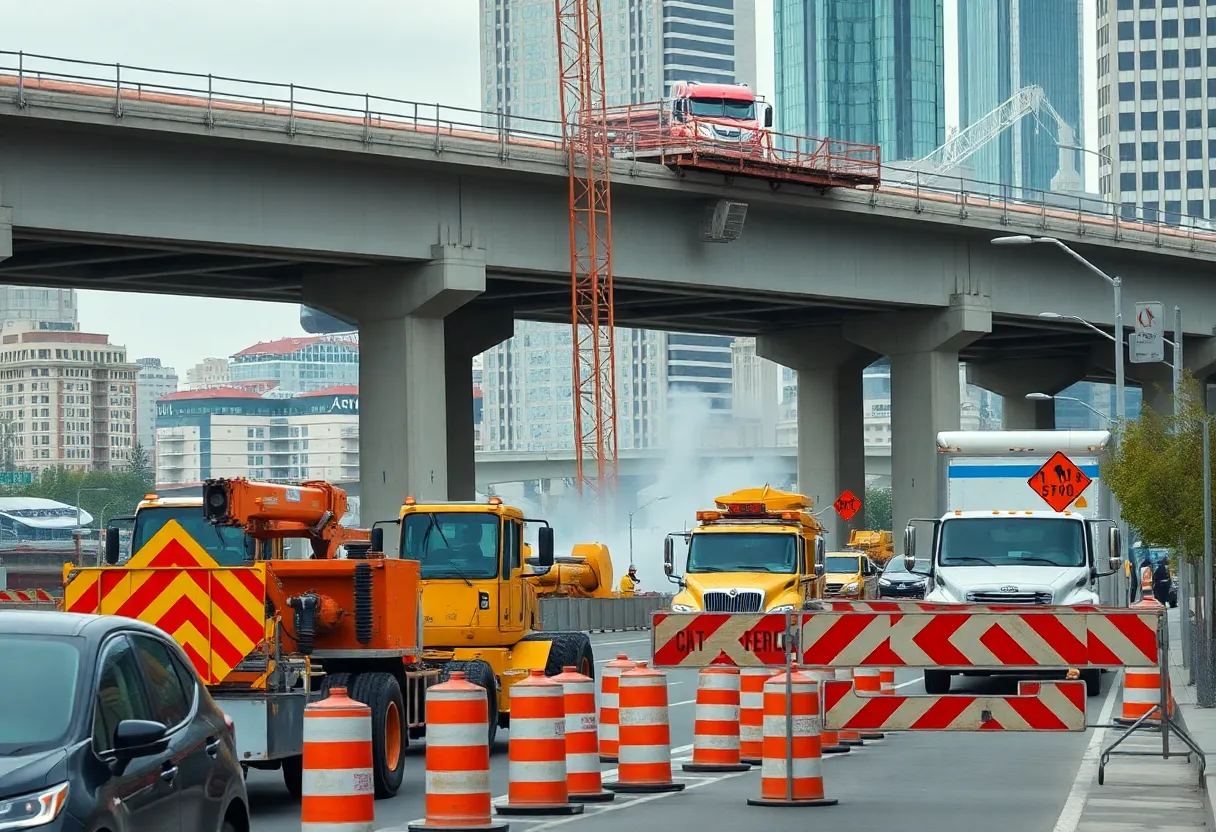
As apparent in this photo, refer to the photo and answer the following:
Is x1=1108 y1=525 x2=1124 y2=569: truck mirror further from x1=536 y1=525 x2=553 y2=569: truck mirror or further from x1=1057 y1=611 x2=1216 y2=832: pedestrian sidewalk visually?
x1=536 y1=525 x2=553 y2=569: truck mirror

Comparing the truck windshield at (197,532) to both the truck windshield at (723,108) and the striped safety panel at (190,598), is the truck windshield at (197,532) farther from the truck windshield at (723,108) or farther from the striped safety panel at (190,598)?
the truck windshield at (723,108)

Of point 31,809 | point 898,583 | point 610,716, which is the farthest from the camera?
point 898,583

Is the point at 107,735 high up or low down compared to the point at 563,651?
up

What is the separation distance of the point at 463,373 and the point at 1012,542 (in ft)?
107

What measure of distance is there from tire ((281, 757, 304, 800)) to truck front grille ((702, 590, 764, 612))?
17060mm

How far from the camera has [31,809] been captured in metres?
8.20

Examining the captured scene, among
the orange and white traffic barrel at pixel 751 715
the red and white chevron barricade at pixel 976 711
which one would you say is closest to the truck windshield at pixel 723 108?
the orange and white traffic barrel at pixel 751 715

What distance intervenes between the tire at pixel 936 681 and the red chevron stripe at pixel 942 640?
1068 cm

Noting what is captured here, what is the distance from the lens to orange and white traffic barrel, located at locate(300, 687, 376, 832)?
1254cm

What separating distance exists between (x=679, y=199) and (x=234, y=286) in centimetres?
1207

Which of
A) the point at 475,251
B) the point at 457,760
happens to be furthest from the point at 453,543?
the point at 475,251

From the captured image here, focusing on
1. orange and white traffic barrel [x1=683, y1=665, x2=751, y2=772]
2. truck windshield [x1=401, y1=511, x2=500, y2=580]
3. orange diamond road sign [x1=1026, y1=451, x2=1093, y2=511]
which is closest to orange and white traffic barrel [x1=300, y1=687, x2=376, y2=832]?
orange and white traffic barrel [x1=683, y1=665, x2=751, y2=772]

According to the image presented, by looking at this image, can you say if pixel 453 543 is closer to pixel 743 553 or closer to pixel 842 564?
pixel 743 553

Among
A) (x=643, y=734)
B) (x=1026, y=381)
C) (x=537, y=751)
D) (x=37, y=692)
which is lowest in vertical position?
(x=643, y=734)
